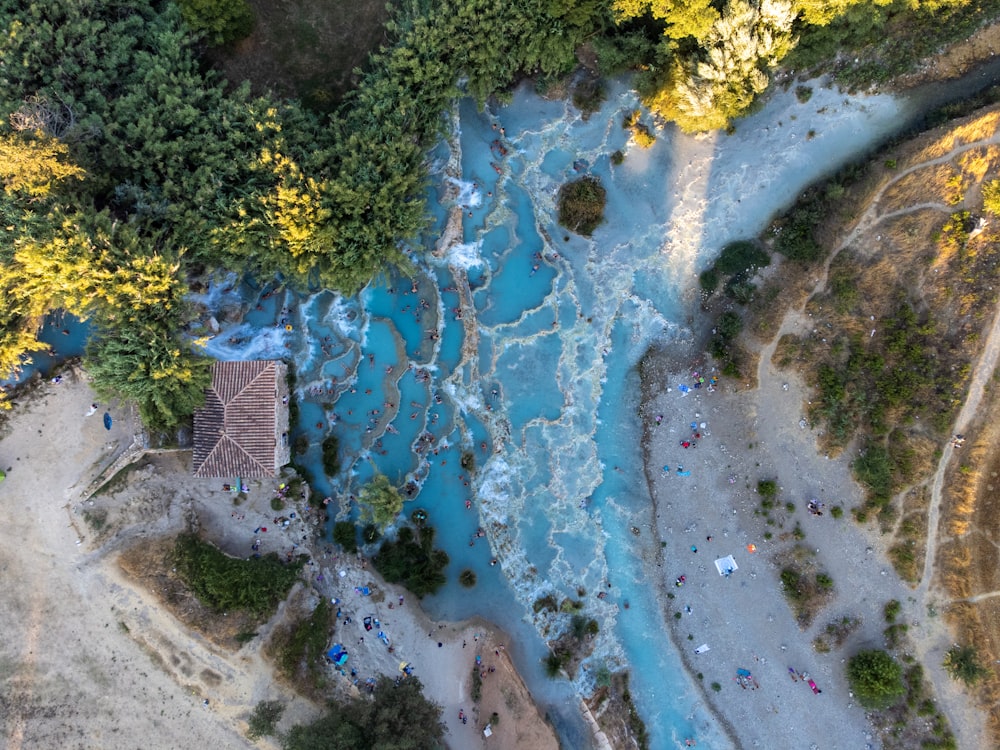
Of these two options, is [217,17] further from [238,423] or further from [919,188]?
[919,188]

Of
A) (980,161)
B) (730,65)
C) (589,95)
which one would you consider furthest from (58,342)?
(980,161)

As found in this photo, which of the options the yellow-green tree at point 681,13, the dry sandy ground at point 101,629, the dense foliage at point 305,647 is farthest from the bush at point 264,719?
the yellow-green tree at point 681,13

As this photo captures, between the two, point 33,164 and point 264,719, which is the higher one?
point 33,164

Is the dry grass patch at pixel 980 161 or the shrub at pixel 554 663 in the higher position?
the dry grass patch at pixel 980 161

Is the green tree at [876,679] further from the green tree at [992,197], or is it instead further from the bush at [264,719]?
the bush at [264,719]

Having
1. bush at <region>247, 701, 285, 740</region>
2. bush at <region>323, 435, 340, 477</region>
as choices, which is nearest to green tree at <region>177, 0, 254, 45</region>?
bush at <region>323, 435, 340, 477</region>

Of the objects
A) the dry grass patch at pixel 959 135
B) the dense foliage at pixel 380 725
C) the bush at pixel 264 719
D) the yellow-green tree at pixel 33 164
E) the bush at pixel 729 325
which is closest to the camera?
the yellow-green tree at pixel 33 164
